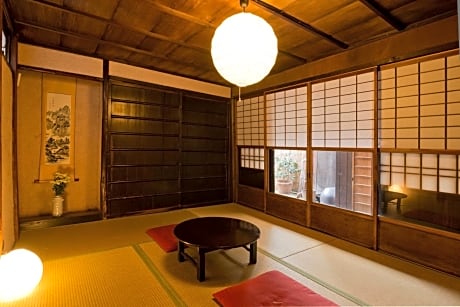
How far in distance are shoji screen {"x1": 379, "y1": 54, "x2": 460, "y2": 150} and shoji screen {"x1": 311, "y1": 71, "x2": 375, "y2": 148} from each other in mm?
161

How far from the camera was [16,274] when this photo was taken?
1965mm

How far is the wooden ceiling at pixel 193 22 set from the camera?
2.57 metres

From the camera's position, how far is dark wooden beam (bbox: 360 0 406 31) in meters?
2.45

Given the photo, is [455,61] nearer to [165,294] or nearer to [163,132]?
[165,294]

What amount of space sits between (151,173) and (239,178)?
1941 mm

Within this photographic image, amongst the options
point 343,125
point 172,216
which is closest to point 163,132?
point 172,216

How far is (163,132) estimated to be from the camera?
4.90 metres

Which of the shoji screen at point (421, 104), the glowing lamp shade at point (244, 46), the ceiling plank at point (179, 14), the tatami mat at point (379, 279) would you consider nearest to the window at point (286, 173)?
the shoji screen at point (421, 104)

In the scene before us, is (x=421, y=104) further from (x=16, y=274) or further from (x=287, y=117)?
(x=16, y=274)

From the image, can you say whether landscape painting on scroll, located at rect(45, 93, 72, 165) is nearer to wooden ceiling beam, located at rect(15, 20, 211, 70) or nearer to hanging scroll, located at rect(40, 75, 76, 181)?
hanging scroll, located at rect(40, 75, 76, 181)

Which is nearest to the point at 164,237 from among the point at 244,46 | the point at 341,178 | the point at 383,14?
the point at 244,46

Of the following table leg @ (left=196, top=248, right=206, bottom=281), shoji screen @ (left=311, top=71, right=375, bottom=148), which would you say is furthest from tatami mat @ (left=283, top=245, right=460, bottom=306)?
shoji screen @ (left=311, top=71, right=375, bottom=148)

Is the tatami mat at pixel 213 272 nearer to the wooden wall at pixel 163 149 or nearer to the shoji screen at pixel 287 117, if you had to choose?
the wooden wall at pixel 163 149

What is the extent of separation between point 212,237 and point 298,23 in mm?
2523
